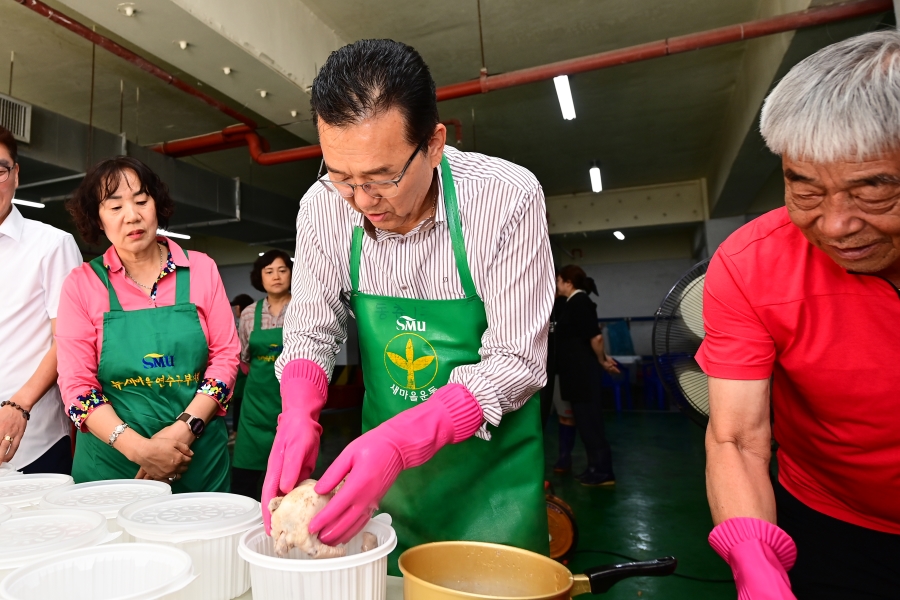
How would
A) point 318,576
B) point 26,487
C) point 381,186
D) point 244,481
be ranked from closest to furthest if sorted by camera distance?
point 318,576, point 381,186, point 26,487, point 244,481

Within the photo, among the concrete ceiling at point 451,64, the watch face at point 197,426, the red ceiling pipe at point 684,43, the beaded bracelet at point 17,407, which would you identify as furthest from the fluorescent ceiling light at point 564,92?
the beaded bracelet at point 17,407

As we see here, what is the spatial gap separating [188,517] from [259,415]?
285 cm

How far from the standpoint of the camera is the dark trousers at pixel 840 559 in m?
1.02

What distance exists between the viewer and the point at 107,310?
1662 mm

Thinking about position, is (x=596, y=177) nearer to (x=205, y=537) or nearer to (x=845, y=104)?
(x=845, y=104)

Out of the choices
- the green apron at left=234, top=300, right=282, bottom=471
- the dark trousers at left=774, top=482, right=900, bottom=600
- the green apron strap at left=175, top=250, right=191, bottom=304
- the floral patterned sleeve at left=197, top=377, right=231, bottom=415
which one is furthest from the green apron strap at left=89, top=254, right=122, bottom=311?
the green apron at left=234, top=300, right=282, bottom=471

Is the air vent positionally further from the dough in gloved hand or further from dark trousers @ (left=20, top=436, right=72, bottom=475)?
the dough in gloved hand

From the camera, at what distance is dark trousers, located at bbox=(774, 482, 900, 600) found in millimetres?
1019

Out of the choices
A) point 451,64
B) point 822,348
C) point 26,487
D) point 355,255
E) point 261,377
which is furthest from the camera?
point 451,64

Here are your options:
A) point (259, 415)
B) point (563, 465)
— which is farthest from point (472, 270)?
point (563, 465)

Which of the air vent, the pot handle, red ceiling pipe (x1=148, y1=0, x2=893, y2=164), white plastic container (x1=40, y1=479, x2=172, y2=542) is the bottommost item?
the pot handle

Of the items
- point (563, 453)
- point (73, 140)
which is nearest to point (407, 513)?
point (563, 453)

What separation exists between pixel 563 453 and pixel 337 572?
15.1 feet

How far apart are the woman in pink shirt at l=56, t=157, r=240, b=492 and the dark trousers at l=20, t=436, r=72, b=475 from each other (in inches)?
5.9
